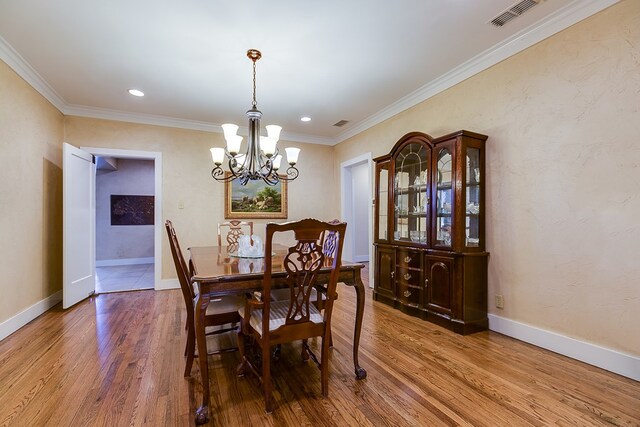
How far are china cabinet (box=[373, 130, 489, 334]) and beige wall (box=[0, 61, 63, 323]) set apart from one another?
153 inches

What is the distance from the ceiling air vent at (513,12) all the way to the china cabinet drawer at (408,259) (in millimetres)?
2180

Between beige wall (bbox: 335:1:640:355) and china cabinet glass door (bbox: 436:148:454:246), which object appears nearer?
beige wall (bbox: 335:1:640:355)

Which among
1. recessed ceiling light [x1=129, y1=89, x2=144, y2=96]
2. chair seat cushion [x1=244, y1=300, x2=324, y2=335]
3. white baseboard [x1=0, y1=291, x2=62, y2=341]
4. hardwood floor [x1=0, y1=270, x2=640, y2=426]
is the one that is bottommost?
hardwood floor [x1=0, y1=270, x2=640, y2=426]

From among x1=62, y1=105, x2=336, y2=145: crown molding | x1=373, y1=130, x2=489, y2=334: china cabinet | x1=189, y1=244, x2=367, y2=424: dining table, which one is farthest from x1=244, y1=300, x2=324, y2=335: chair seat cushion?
x1=62, y1=105, x2=336, y2=145: crown molding

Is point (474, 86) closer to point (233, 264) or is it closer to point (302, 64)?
point (302, 64)

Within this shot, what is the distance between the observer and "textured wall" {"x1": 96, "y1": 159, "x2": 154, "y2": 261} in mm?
7125

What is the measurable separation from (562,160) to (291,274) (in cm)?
232

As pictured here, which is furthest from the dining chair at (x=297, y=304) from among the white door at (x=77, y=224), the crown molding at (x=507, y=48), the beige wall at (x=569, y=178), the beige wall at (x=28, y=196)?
the white door at (x=77, y=224)

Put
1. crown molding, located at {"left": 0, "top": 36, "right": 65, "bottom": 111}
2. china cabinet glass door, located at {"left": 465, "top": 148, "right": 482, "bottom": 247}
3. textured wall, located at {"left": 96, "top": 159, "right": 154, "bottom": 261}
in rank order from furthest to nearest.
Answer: textured wall, located at {"left": 96, "top": 159, "right": 154, "bottom": 261} < china cabinet glass door, located at {"left": 465, "top": 148, "right": 482, "bottom": 247} < crown molding, located at {"left": 0, "top": 36, "right": 65, "bottom": 111}

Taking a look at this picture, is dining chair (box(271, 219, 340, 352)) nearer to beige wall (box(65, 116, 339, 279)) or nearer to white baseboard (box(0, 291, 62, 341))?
white baseboard (box(0, 291, 62, 341))

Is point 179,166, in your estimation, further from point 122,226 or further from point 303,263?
point 122,226

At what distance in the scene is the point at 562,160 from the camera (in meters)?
2.33

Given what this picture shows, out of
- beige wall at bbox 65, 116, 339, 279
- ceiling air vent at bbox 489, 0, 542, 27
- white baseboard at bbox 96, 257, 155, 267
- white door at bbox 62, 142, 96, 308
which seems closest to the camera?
ceiling air vent at bbox 489, 0, 542, 27

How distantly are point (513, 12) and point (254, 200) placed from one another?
13.4 feet
